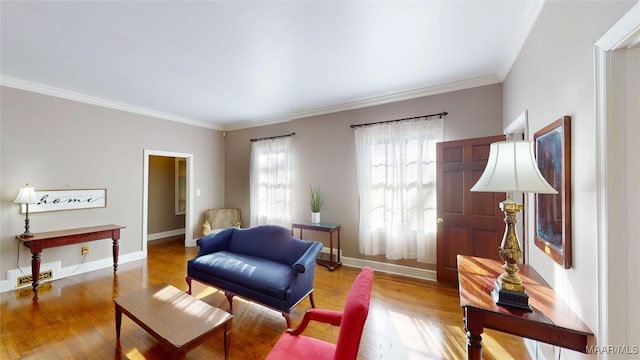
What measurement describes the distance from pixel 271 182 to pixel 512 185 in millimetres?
4214

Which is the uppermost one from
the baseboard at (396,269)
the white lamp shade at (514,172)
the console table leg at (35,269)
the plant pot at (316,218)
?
the white lamp shade at (514,172)

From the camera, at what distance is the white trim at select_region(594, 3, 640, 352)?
962 mm

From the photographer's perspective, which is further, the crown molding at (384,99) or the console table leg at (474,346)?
the crown molding at (384,99)

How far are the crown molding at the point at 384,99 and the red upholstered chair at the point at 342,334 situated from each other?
2917 millimetres

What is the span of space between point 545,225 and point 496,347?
1.18 m

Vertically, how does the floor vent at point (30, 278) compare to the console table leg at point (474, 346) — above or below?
below

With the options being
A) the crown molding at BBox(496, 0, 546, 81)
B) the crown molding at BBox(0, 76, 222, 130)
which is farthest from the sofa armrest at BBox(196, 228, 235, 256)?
the crown molding at BBox(496, 0, 546, 81)

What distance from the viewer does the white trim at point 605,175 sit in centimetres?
96

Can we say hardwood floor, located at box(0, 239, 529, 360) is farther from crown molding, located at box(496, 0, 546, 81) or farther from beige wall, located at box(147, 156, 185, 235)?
crown molding, located at box(496, 0, 546, 81)

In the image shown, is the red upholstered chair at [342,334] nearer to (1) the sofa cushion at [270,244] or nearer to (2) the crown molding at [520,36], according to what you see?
(1) the sofa cushion at [270,244]

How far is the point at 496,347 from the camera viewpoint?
2.03 meters

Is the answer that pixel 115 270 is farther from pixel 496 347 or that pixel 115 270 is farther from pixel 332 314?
pixel 496 347

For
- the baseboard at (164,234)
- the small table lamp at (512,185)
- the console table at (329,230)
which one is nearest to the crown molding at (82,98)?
the baseboard at (164,234)

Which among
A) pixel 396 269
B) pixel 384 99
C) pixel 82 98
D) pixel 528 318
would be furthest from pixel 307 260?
pixel 82 98
